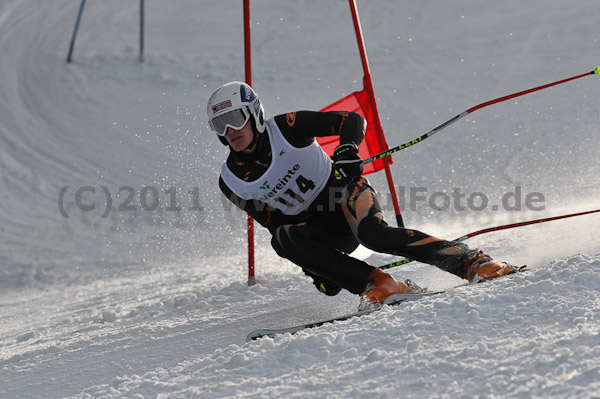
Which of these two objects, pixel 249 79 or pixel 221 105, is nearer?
pixel 221 105

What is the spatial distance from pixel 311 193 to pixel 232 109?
0.55 meters

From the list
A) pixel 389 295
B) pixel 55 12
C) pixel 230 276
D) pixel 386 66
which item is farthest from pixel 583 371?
pixel 55 12

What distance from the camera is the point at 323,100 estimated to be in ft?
29.1

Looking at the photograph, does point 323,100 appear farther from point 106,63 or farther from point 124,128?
point 106,63

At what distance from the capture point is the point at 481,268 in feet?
8.31

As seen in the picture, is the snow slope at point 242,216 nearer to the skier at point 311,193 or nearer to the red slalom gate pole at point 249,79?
the red slalom gate pole at point 249,79

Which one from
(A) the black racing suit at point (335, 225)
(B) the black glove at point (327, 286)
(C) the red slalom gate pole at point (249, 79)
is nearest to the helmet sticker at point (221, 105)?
(A) the black racing suit at point (335, 225)

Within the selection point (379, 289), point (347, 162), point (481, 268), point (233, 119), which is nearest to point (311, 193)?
point (347, 162)

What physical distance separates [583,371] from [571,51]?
859 cm

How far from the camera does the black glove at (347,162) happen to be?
2.79m

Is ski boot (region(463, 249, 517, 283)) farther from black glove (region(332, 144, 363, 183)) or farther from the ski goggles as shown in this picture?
the ski goggles

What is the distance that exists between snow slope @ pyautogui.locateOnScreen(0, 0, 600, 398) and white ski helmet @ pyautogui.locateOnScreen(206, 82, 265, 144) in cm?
95

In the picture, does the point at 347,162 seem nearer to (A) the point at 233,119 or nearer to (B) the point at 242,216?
(A) the point at 233,119

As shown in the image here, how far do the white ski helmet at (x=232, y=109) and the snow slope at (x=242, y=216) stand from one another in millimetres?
946
